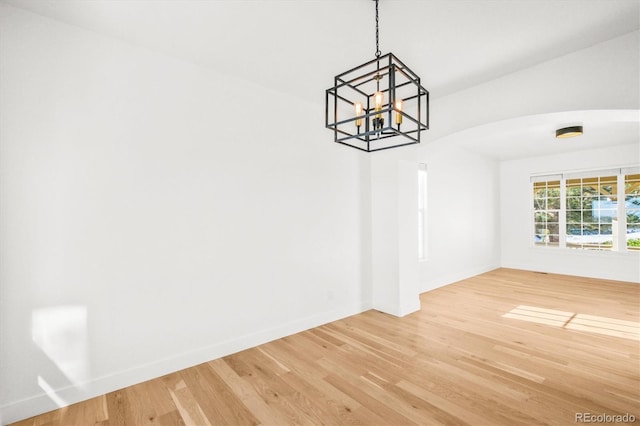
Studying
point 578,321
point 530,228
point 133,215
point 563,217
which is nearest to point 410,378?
point 133,215

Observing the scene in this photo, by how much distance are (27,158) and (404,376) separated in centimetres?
334

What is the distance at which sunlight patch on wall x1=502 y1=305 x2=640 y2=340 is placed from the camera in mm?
3383

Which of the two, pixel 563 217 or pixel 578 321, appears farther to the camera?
pixel 563 217

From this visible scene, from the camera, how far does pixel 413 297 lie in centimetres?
414

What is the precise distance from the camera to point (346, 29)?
2334 mm

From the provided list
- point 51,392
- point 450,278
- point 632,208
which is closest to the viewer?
point 51,392

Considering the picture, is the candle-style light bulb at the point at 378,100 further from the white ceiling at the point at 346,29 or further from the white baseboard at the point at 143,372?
the white baseboard at the point at 143,372

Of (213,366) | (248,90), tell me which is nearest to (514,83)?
(248,90)

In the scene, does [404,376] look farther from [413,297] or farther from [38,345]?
[38,345]

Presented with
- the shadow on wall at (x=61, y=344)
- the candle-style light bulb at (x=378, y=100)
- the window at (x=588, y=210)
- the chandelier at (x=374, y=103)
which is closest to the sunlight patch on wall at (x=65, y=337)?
the shadow on wall at (x=61, y=344)

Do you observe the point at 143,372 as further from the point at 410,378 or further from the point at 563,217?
the point at 563,217

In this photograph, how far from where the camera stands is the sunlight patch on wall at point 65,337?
2.08 meters

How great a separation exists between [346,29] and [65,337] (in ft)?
10.5

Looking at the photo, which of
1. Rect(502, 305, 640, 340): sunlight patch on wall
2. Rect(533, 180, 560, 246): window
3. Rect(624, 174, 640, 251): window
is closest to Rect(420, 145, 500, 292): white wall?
Rect(533, 180, 560, 246): window
